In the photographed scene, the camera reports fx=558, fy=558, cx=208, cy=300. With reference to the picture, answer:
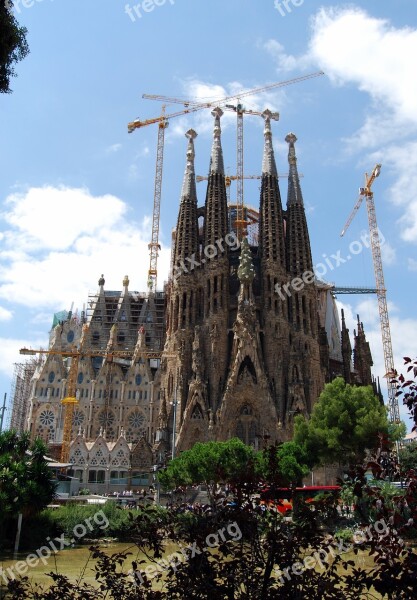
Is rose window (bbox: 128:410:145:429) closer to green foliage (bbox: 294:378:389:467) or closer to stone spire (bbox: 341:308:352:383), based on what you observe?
stone spire (bbox: 341:308:352:383)

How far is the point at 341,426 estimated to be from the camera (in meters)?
39.5

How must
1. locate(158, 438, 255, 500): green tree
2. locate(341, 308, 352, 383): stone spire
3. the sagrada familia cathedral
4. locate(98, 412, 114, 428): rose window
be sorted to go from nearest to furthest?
1. locate(158, 438, 255, 500): green tree
2. the sagrada familia cathedral
3. locate(98, 412, 114, 428): rose window
4. locate(341, 308, 352, 383): stone spire

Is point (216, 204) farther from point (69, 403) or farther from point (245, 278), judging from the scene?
point (69, 403)

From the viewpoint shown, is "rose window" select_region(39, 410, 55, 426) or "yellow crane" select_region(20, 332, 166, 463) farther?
"rose window" select_region(39, 410, 55, 426)

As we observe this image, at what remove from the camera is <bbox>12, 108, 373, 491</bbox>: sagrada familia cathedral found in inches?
2112

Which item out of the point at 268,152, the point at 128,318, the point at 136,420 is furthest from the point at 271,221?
the point at 136,420

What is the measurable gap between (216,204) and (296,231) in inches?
373

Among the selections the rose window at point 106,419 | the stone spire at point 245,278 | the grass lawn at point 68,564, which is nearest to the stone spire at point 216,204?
the stone spire at point 245,278

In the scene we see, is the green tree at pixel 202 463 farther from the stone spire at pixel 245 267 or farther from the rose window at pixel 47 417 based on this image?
the rose window at pixel 47 417

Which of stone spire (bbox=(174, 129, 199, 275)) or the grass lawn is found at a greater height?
stone spire (bbox=(174, 129, 199, 275))

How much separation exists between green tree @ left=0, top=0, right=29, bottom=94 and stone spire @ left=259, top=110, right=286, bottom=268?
162 ft

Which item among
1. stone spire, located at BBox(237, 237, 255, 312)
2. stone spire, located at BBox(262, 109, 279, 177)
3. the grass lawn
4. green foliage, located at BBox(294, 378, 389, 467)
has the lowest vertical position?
A: the grass lawn

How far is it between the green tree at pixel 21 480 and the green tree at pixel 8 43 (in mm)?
16171

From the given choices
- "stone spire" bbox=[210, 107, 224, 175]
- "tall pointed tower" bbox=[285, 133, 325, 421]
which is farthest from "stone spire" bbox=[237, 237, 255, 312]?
"stone spire" bbox=[210, 107, 224, 175]
